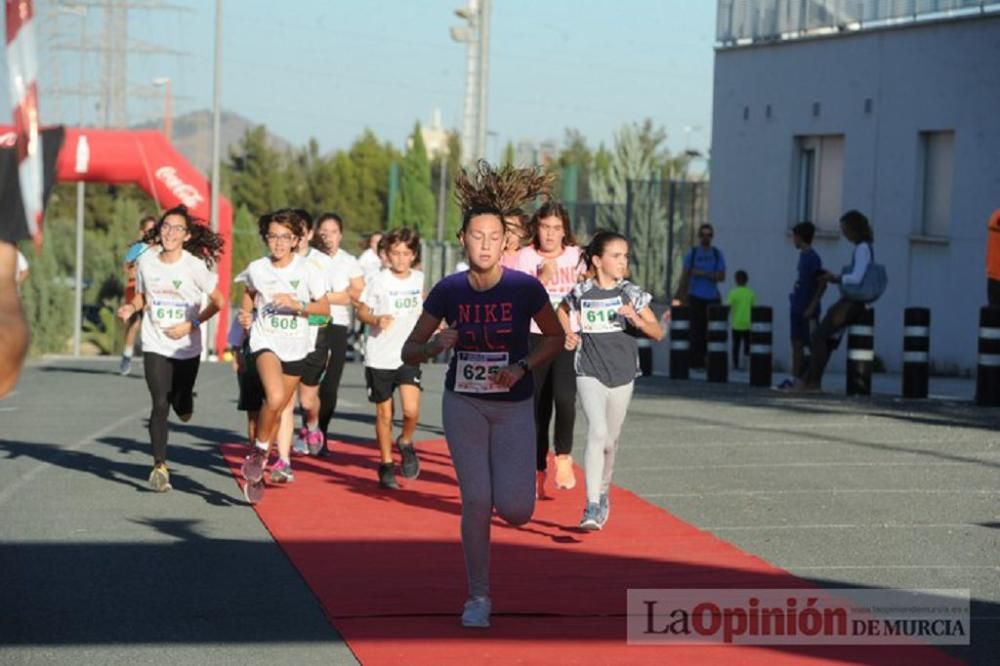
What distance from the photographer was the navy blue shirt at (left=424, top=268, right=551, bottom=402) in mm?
7961

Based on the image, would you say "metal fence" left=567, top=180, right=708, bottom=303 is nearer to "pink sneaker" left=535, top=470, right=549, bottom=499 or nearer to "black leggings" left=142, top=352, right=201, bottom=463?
"pink sneaker" left=535, top=470, right=549, bottom=499

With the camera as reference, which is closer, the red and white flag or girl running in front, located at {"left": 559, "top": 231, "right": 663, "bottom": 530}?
the red and white flag

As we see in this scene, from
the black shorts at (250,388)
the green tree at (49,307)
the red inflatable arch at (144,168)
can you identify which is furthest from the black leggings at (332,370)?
the green tree at (49,307)

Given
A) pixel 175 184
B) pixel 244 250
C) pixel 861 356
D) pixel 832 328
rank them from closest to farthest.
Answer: pixel 832 328 < pixel 861 356 < pixel 175 184 < pixel 244 250

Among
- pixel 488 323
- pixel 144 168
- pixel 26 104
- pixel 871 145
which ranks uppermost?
pixel 871 145

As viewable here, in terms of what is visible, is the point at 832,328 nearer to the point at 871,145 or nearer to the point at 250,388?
the point at 250,388

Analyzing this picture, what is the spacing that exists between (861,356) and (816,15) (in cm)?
1353

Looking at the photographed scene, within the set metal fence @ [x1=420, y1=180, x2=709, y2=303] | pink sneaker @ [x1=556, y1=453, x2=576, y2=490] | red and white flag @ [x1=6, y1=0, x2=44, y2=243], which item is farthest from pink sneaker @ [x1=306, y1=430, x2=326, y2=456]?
metal fence @ [x1=420, y1=180, x2=709, y2=303]

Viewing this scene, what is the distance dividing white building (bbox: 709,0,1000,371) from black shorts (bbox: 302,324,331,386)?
1499 centimetres

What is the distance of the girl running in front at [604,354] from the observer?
10266 mm

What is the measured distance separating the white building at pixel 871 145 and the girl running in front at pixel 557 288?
16.2m

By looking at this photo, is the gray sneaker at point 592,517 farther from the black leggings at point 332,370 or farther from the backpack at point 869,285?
the backpack at point 869,285

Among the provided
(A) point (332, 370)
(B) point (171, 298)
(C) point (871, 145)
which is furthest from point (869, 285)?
(C) point (871, 145)

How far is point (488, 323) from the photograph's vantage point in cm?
801
